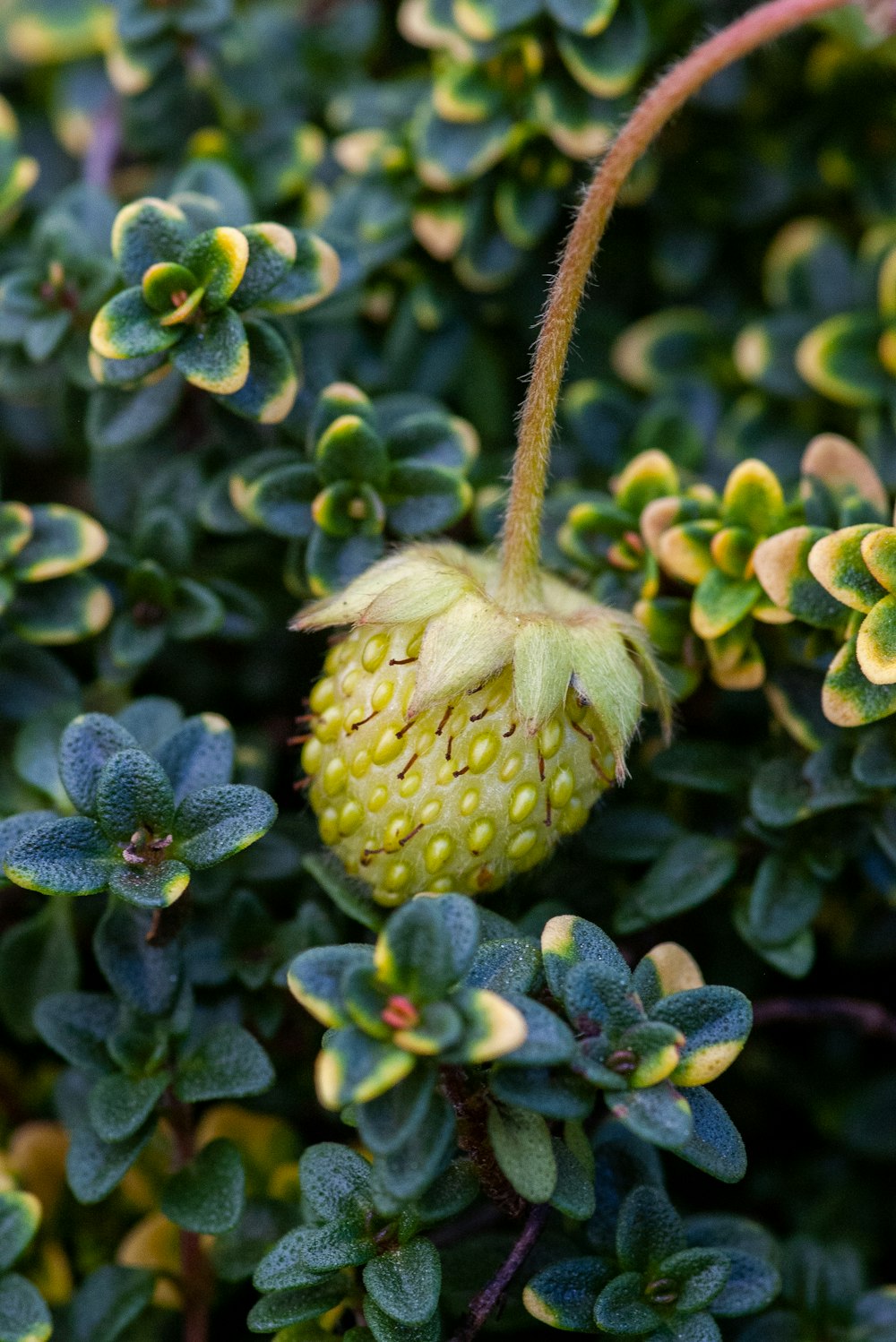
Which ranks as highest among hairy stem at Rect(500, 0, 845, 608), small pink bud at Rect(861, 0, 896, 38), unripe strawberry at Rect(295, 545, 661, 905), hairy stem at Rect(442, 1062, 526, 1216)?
small pink bud at Rect(861, 0, 896, 38)

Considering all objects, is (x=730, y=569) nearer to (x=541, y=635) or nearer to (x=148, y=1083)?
(x=541, y=635)

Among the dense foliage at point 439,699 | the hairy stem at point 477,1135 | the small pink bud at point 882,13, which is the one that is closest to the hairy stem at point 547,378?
the dense foliage at point 439,699

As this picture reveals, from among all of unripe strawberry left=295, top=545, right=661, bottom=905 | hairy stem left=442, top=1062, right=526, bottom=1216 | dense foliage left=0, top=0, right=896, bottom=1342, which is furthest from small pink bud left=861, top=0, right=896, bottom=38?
hairy stem left=442, top=1062, right=526, bottom=1216

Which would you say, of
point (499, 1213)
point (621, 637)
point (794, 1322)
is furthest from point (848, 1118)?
point (621, 637)

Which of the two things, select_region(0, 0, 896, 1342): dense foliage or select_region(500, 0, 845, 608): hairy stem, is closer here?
select_region(0, 0, 896, 1342): dense foliage

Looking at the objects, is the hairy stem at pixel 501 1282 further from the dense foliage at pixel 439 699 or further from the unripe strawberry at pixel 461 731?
the unripe strawberry at pixel 461 731

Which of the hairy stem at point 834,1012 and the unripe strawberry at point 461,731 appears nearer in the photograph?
the unripe strawberry at point 461,731

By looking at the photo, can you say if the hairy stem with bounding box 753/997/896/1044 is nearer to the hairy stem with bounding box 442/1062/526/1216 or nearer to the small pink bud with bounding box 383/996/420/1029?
the hairy stem with bounding box 442/1062/526/1216

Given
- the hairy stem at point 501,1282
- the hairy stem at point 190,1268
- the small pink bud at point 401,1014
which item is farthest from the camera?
the hairy stem at point 190,1268

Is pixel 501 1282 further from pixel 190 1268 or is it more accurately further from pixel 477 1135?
pixel 190 1268

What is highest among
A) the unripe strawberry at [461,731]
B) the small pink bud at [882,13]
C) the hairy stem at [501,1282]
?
the small pink bud at [882,13]
